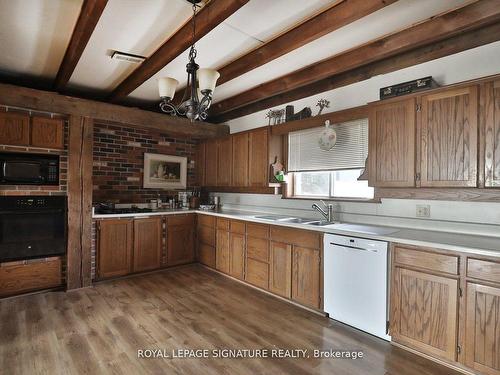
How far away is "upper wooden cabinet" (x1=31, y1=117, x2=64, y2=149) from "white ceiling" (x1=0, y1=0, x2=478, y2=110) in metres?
0.58

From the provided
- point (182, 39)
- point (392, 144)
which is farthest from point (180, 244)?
point (392, 144)

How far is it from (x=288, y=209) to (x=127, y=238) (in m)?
2.29

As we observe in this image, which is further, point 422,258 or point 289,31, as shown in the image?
point 289,31

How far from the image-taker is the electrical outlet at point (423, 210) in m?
2.64

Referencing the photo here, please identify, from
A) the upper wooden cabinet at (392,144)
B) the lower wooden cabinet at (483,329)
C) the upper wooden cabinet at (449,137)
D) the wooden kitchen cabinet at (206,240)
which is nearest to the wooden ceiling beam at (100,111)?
the wooden kitchen cabinet at (206,240)

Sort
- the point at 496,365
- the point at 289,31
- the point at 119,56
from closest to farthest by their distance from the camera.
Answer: the point at 496,365 < the point at 289,31 < the point at 119,56

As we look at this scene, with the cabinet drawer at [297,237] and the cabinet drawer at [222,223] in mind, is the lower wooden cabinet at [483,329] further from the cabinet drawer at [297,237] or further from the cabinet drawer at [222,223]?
the cabinet drawer at [222,223]

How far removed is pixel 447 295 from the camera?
2080 millimetres

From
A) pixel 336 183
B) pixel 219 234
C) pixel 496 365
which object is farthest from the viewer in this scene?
pixel 219 234

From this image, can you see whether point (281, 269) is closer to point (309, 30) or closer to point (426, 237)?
point (426, 237)

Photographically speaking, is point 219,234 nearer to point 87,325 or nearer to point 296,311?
point 296,311

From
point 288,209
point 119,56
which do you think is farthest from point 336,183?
point 119,56

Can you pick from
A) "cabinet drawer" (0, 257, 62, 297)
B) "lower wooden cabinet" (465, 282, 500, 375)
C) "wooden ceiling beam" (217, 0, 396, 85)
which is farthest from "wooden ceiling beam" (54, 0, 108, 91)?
"lower wooden cabinet" (465, 282, 500, 375)

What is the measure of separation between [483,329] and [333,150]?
209 cm
